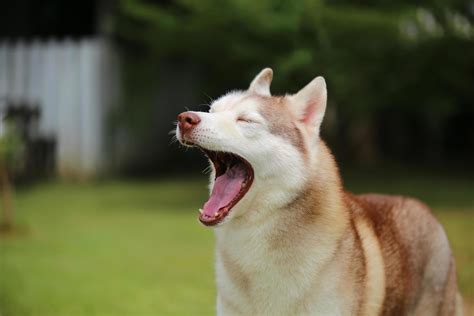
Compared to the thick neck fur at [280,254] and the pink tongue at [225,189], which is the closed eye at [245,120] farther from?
the thick neck fur at [280,254]

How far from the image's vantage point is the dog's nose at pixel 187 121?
13.0 ft

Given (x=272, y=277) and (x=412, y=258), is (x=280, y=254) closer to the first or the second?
(x=272, y=277)

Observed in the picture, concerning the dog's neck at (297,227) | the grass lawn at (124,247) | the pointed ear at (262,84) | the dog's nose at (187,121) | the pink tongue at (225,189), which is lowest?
the grass lawn at (124,247)

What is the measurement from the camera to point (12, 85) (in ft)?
52.9

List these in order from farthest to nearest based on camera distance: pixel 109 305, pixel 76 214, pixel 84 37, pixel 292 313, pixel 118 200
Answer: pixel 84 37 < pixel 118 200 < pixel 76 214 < pixel 109 305 < pixel 292 313

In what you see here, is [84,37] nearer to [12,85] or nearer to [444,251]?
[12,85]

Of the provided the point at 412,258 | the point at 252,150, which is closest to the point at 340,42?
the point at 412,258

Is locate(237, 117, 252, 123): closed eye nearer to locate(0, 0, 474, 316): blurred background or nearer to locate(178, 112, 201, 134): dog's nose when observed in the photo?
locate(178, 112, 201, 134): dog's nose

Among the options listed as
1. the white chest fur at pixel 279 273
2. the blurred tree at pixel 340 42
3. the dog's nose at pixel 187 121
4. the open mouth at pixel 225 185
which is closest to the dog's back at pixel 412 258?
the white chest fur at pixel 279 273

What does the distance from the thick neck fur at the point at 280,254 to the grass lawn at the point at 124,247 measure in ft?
9.60

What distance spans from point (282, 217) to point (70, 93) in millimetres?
12318

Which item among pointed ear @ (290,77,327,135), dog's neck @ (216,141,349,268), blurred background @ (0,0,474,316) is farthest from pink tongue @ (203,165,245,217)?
blurred background @ (0,0,474,316)

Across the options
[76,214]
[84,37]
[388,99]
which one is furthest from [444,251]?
[84,37]

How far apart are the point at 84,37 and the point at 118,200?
774 cm
